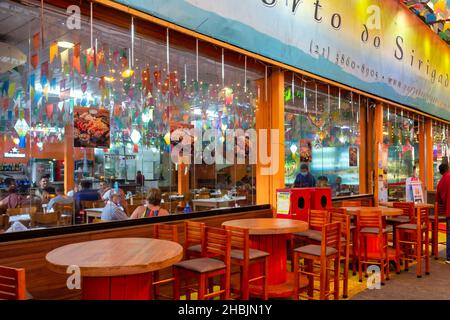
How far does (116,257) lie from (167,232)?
106 cm

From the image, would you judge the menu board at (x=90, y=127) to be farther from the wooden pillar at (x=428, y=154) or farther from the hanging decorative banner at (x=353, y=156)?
the wooden pillar at (x=428, y=154)

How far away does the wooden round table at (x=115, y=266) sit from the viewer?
2605mm

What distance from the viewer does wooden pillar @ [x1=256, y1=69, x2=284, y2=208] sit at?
637 cm

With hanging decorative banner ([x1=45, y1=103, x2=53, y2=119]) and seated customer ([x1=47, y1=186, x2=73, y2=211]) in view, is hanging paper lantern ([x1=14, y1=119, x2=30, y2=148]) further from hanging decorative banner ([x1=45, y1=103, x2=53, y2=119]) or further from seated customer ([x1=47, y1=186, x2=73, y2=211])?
seated customer ([x1=47, y1=186, x2=73, y2=211])

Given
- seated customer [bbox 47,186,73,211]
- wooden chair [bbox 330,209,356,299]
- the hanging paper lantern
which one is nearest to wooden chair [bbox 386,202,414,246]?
wooden chair [bbox 330,209,356,299]

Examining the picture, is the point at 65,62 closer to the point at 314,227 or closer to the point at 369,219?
the point at 314,227

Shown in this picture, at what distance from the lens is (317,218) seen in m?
5.17

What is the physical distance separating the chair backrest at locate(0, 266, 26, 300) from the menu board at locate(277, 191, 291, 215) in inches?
157

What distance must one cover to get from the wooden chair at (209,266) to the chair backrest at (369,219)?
264cm

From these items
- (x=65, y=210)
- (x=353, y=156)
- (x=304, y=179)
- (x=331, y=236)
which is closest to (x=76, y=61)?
(x=65, y=210)

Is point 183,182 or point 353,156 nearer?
point 183,182

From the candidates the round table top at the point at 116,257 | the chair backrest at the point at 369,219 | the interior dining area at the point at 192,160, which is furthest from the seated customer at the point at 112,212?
the chair backrest at the point at 369,219

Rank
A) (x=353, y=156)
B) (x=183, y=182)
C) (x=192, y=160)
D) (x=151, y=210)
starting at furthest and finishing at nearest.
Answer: (x=353, y=156)
(x=183, y=182)
(x=192, y=160)
(x=151, y=210)
